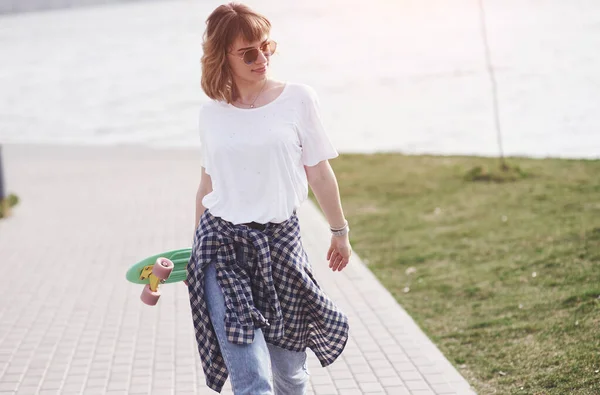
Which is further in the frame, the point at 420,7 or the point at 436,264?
the point at 420,7

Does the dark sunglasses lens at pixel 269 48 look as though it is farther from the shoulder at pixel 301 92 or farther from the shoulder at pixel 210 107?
the shoulder at pixel 210 107

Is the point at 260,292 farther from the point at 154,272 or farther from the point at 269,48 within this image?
the point at 269,48

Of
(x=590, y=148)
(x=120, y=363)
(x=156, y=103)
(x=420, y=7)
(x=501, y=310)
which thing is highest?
(x=120, y=363)

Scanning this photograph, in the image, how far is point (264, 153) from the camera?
2.99 meters

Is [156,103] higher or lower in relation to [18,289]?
lower

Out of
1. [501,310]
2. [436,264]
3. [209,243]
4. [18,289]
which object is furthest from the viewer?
[436,264]

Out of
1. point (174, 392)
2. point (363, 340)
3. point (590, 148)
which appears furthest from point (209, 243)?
point (590, 148)

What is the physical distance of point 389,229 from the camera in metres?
9.04

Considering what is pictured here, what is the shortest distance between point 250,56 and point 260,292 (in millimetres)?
772

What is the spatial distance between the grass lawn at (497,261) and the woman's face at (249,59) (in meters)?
2.28

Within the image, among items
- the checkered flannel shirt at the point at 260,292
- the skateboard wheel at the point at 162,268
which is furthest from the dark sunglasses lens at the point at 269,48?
the skateboard wheel at the point at 162,268

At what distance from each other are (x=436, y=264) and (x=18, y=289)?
3.24 metres

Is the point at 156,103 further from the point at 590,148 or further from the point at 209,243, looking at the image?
the point at 209,243

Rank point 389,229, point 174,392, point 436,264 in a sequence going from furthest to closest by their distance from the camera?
point 389,229, point 436,264, point 174,392
